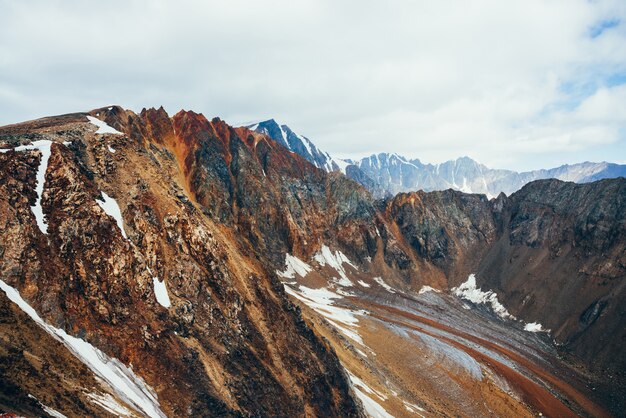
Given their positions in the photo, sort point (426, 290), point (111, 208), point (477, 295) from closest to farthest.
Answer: point (111, 208)
point (477, 295)
point (426, 290)

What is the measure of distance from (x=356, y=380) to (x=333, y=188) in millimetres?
109028

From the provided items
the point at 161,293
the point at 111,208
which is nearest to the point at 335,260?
the point at 161,293

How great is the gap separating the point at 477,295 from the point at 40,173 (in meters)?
123

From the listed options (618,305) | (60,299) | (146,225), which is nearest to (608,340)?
(618,305)

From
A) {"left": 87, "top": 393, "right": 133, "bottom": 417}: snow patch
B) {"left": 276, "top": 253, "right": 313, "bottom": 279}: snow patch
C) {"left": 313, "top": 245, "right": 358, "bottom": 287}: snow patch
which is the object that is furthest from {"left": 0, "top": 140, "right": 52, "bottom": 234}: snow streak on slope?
{"left": 313, "top": 245, "right": 358, "bottom": 287}: snow patch

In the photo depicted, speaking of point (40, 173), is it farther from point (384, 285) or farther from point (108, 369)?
point (384, 285)

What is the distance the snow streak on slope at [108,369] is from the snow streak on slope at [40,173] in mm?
5209

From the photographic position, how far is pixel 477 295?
402 feet

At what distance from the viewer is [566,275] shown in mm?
106375

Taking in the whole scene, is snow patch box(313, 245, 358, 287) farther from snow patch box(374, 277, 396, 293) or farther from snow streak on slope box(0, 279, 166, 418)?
snow streak on slope box(0, 279, 166, 418)

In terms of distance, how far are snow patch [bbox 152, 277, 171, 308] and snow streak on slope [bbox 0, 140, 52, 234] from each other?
8055 mm

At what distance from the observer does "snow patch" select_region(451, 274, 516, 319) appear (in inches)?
4365

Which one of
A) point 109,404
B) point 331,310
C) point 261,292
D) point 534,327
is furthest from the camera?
point 534,327

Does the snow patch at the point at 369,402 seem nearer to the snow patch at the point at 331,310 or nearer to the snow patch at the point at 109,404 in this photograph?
the snow patch at the point at 331,310
